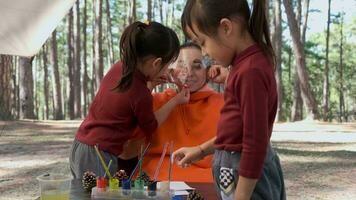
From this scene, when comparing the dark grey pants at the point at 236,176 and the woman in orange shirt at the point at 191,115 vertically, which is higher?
the woman in orange shirt at the point at 191,115

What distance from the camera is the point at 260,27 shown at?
4.77 ft

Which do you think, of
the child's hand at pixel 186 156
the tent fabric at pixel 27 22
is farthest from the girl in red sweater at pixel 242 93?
the tent fabric at pixel 27 22

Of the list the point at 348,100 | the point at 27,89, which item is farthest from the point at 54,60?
the point at 348,100

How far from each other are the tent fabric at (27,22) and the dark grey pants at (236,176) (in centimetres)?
180

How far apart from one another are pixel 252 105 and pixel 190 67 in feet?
4.87

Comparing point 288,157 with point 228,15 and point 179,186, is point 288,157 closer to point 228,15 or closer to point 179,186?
point 179,186

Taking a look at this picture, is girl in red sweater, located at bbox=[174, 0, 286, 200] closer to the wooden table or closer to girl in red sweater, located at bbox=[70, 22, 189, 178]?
the wooden table

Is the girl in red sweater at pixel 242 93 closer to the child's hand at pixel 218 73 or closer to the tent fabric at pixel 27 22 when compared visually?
the child's hand at pixel 218 73

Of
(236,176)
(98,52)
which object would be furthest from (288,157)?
(98,52)

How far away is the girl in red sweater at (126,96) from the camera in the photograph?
231 centimetres

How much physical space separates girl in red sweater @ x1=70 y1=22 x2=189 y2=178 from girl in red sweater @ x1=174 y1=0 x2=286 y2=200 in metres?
0.78

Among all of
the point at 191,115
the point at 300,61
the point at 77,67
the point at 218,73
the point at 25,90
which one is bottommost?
the point at 191,115

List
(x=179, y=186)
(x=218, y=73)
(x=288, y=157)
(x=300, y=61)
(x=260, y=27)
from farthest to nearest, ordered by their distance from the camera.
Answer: (x=300, y=61) < (x=288, y=157) < (x=218, y=73) < (x=179, y=186) < (x=260, y=27)

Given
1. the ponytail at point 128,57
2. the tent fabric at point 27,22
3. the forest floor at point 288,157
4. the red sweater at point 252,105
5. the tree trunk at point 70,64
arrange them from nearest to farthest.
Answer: the red sweater at point 252,105 < the ponytail at point 128,57 < the tent fabric at point 27,22 < the forest floor at point 288,157 < the tree trunk at point 70,64
